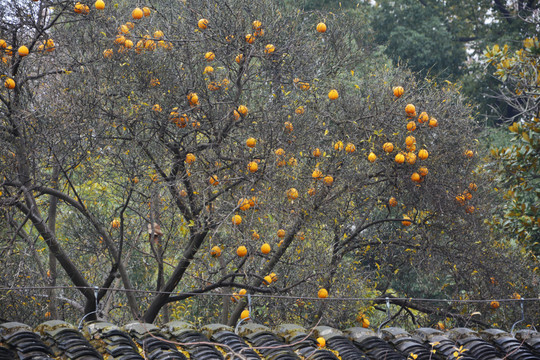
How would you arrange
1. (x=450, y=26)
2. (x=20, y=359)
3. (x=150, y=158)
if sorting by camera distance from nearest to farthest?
1. (x=20, y=359)
2. (x=150, y=158)
3. (x=450, y=26)

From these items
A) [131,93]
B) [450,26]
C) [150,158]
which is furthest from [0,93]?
[450,26]

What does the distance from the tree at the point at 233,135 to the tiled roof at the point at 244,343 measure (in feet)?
5.12

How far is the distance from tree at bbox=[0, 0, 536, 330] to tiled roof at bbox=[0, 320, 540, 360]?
156 cm

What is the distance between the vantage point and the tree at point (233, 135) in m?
5.42

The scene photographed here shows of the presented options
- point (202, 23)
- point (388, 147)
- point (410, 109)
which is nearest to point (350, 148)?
point (388, 147)

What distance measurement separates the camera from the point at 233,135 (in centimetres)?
614

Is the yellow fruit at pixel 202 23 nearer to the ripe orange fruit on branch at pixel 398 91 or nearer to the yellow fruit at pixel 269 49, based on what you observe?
the yellow fruit at pixel 269 49

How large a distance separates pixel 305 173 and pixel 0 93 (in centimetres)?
304

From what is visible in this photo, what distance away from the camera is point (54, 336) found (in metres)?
3.15

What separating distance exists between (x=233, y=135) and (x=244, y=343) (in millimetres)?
3089

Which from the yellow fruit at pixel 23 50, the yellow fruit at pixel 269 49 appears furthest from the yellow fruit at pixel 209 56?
the yellow fruit at pixel 23 50

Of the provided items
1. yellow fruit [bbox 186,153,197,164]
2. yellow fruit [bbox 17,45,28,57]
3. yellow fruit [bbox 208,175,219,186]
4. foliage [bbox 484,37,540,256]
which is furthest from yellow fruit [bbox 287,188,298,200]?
yellow fruit [bbox 17,45,28,57]

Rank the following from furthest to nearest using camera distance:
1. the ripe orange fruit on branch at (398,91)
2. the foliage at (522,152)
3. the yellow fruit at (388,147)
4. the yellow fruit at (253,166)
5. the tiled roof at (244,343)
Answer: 1. the ripe orange fruit on branch at (398,91)
2. the yellow fruit at (388,147)
3. the yellow fruit at (253,166)
4. the foliage at (522,152)
5. the tiled roof at (244,343)

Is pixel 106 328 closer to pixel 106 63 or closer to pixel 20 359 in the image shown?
pixel 20 359
